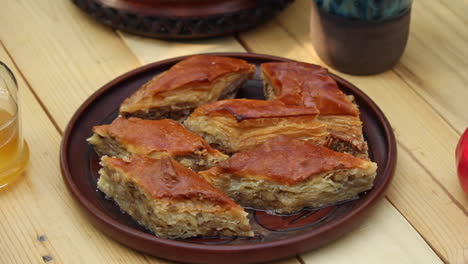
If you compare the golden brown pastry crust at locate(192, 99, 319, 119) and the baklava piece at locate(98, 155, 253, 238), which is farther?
the golden brown pastry crust at locate(192, 99, 319, 119)

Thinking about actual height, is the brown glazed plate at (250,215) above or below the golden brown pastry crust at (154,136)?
below

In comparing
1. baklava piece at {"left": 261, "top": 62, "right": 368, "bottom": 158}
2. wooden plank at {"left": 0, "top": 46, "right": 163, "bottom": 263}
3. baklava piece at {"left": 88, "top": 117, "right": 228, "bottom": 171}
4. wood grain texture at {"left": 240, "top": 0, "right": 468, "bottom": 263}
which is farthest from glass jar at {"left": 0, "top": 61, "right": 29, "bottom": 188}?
wood grain texture at {"left": 240, "top": 0, "right": 468, "bottom": 263}

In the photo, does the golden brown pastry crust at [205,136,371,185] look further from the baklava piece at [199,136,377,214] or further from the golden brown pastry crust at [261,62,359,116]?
the golden brown pastry crust at [261,62,359,116]

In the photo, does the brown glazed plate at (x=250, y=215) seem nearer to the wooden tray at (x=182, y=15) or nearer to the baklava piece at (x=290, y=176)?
the baklava piece at (x=290, y=176)

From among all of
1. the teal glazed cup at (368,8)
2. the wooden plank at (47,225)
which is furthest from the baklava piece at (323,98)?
the wooden plank at (47,225)

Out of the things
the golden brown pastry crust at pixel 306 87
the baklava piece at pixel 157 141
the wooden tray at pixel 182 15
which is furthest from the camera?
the wooden tray at pixel 182 15

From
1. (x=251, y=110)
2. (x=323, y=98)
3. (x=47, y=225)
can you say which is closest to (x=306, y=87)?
(x=323, y=98)

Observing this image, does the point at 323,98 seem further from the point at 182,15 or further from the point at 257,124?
the point at 182,15

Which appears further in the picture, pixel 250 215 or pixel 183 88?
pixel 183 88
